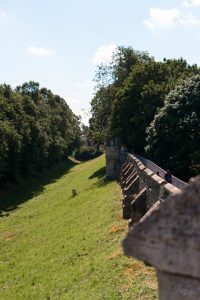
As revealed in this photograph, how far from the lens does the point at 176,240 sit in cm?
331

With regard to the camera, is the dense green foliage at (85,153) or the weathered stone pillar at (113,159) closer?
the weathered stone pillar at (113,159)

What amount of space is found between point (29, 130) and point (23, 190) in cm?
805

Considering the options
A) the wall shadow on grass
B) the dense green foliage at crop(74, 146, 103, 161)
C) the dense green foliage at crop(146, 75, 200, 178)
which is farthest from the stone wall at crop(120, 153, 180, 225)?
the dense green foliage at crop(74, 146, 103, 161)

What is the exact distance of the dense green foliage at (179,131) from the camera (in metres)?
33.5

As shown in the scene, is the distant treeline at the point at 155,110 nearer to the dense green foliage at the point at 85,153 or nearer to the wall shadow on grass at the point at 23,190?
the wall shadow on grass at the point at 23,190

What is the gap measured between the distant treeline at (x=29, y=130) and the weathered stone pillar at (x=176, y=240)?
44527 mm

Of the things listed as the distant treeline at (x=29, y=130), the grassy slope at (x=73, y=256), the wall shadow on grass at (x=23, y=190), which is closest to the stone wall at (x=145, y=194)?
the grassy slope at (x=73, y=256)

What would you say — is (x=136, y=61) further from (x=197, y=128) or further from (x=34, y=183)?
(x=197, y=128)

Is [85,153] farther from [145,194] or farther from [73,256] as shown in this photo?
[73,256]

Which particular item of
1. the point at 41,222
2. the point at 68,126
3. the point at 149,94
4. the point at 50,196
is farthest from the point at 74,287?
the point at 68,126

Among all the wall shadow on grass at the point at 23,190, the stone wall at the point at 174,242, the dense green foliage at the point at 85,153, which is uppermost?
the stone wall at the point at 174,242

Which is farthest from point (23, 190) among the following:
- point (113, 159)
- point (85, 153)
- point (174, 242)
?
point (85, 153)

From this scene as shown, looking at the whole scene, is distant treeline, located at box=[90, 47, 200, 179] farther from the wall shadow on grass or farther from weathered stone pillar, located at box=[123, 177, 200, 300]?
weathered stone pillar, located at box=[123, 177, 200, 300]

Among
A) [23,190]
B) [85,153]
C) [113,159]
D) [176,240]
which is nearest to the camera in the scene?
[176,240]
